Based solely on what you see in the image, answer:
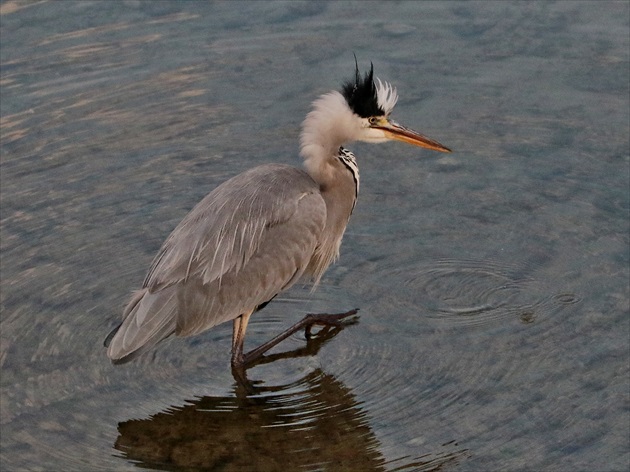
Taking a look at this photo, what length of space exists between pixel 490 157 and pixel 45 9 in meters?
5.08

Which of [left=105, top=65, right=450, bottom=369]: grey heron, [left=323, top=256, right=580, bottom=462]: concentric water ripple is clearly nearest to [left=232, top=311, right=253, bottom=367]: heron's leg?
[left=105, top=65, right=450, bottom=369]: grey heron

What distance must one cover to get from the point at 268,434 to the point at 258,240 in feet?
4.16

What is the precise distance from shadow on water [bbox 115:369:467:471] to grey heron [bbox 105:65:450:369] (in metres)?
0.38

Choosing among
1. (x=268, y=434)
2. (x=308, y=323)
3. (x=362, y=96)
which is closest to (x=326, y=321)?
(x=308, y=323)

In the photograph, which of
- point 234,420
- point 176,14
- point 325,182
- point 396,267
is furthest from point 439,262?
point 176,14

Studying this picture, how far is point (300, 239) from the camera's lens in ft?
23.1


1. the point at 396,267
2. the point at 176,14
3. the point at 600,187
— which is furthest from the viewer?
the point at 176,14

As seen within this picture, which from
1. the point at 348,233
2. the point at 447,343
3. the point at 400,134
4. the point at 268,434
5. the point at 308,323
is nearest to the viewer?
the point at 268,434

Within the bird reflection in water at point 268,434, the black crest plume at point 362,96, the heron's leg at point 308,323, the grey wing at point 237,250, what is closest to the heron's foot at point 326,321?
the heron's leg at point 308,323

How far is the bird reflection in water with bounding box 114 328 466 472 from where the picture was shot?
6.06 m

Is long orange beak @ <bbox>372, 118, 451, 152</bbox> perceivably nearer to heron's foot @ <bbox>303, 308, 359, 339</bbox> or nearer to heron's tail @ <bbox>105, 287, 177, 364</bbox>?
heron's foot @ <bbox>303, 308, 359, 339</bbox>

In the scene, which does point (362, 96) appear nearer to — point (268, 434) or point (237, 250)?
point (237, 250)

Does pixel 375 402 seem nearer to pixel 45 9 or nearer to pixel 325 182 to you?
pixel 325 182

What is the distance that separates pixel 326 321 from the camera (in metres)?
7.13
